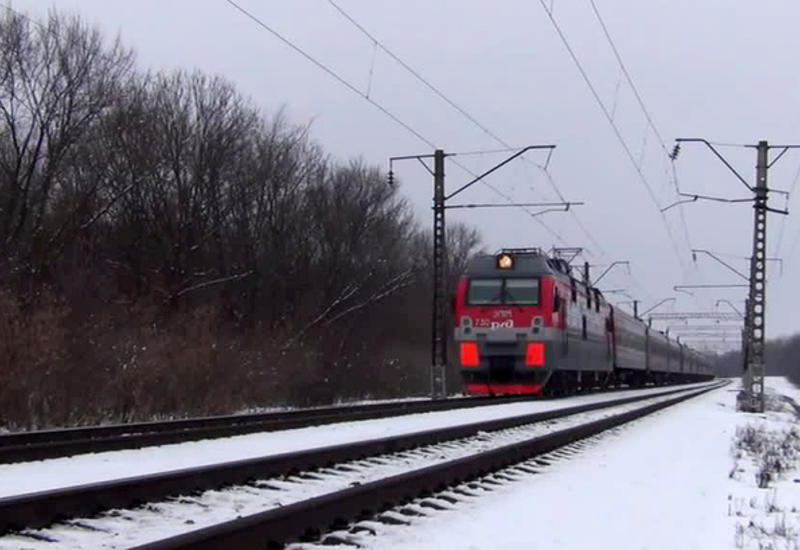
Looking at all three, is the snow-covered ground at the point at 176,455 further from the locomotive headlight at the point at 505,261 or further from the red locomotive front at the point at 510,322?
the locomotive headlight at the point at 505,261

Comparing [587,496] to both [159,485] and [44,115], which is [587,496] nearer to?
[159,485]

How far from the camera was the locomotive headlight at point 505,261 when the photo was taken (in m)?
30.8

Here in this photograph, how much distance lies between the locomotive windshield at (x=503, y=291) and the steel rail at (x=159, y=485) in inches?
636

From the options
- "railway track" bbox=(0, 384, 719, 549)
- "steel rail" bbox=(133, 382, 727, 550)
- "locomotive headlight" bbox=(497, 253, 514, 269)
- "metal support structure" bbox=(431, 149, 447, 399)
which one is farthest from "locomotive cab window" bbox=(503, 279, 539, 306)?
"steel rail" bbox=(133, 382, 727, 550)

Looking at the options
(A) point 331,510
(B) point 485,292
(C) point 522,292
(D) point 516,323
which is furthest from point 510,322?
(A) point 331,510

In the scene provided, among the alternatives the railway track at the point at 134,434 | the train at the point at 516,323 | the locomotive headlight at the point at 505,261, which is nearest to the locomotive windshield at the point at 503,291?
the train at the point at 516,323

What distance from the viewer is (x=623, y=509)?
32.4 feet

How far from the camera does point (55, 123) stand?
36219 millimetres

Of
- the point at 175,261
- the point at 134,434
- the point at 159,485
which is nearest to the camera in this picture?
the point at 159,485

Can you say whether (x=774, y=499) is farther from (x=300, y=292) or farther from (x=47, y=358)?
(x=300, y=292)

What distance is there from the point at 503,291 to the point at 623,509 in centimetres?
2083

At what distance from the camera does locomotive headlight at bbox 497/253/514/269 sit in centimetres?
3080

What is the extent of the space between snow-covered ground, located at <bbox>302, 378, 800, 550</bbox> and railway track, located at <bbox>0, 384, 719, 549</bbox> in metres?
0.34

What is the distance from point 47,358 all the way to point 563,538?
13.0m
